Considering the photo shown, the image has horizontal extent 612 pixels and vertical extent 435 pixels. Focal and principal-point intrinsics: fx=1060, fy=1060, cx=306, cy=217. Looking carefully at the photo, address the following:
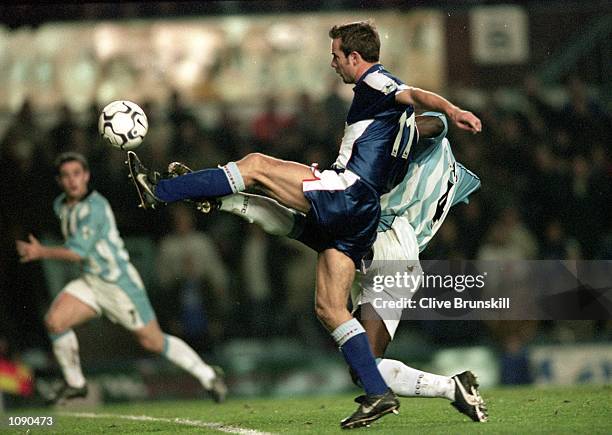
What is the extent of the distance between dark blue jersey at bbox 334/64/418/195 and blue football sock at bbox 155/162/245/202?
1.94 ft

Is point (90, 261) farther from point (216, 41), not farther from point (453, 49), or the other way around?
point (453, 49)

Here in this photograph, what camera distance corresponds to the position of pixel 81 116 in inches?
344

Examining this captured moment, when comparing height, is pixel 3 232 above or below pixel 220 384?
above

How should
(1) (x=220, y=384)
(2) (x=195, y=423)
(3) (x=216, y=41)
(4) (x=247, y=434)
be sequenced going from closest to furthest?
(4) (x=247, y=434), (2) (x=195, y=423), (1) (x=220, y=384), (3) (x=216, y=41)

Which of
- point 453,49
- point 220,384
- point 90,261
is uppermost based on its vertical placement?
point 453,49

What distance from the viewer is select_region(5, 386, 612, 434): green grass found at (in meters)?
5.45

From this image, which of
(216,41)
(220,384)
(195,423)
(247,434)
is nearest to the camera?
(247,434)

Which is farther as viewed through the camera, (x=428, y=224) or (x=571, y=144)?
(x=571, y=144)

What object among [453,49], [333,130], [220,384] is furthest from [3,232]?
[453,49]

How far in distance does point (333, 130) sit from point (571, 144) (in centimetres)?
192

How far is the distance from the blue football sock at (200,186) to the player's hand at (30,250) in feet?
10.8

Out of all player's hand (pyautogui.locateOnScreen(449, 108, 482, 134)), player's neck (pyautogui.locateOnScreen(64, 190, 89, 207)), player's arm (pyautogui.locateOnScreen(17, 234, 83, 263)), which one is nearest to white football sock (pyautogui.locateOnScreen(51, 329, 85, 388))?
player's arm (pyautogui.locateOnScreen(17, 234, 83, 263))

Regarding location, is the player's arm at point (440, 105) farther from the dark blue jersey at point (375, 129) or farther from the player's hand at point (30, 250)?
the player's hand at point (30, 250)

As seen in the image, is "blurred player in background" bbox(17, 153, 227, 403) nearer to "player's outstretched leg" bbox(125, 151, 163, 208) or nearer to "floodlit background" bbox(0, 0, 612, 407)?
"floodlit background" bbox(0, 0, 612, 407)
